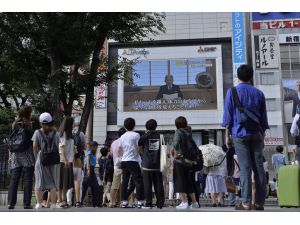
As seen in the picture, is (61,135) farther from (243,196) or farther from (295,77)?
(295,77)

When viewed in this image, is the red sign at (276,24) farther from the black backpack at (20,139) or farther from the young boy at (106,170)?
the black backpack at (20,139)

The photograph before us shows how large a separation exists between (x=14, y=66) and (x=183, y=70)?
2776cm

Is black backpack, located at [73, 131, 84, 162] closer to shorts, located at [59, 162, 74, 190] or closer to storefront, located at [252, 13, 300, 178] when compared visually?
shorts, located at [59, 162, 74, 190]

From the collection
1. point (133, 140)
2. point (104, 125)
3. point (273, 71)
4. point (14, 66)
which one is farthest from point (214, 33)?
point (133, 140)

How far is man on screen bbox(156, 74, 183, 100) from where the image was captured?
38.4 meters

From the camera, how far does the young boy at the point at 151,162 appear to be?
650 centimetres

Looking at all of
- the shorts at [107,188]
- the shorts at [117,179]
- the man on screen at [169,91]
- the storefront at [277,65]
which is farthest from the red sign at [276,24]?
the shorts at [117,179]

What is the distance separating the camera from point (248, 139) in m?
4.82

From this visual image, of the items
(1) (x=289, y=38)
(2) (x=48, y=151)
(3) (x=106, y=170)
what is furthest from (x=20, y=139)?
(1) (x=289, y=38)

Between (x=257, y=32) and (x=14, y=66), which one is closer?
(x=14, y=66)

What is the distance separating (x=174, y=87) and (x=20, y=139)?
32.6 m

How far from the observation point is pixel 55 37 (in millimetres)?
10750

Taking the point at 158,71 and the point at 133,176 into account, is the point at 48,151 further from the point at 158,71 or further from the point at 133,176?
the point at 158,71

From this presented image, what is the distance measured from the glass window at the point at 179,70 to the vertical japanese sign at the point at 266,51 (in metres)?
6.77
